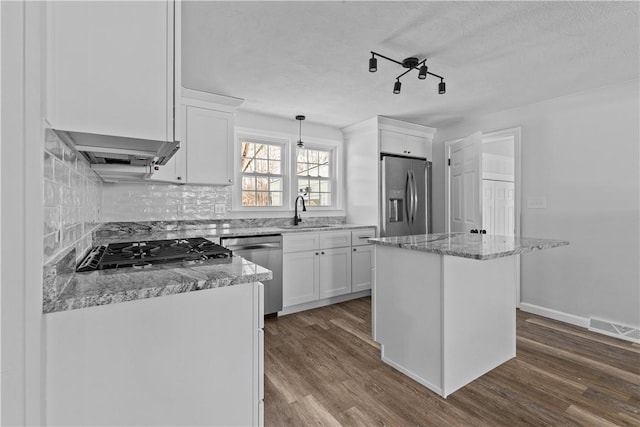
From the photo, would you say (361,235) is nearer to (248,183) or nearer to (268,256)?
(268,256)

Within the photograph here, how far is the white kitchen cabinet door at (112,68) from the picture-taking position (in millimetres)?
944

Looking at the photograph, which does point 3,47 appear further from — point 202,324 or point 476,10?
point 476,10

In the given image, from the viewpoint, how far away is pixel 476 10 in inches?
72.6

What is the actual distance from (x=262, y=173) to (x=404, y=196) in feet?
6.30

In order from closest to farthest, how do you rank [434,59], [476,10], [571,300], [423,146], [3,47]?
[3,47] → [476,10] → [434,59] → [571,300] → [423,146]

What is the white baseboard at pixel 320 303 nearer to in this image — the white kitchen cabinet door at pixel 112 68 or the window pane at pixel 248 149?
the window pane at pixel 248 149

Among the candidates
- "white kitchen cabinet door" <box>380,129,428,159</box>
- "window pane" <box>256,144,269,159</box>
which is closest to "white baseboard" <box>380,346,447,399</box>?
"white kitchen cabinet door" <box>380,129,428,159</box>

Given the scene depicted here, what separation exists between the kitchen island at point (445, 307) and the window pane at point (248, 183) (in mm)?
2140

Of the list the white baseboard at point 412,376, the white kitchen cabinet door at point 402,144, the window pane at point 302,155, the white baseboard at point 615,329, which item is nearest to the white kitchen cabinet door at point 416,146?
the white kitchen cabinet door at point 402,144

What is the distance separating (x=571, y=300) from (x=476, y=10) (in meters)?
2.96

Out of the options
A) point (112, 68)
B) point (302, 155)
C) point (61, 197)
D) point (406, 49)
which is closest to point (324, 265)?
point (302, 155)

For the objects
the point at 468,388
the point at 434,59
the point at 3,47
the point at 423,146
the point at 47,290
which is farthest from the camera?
the point at 423,146

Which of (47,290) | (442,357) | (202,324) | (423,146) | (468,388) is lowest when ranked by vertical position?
(468,388)

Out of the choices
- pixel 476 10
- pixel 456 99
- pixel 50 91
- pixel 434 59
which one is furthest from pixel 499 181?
pixel 50 91
